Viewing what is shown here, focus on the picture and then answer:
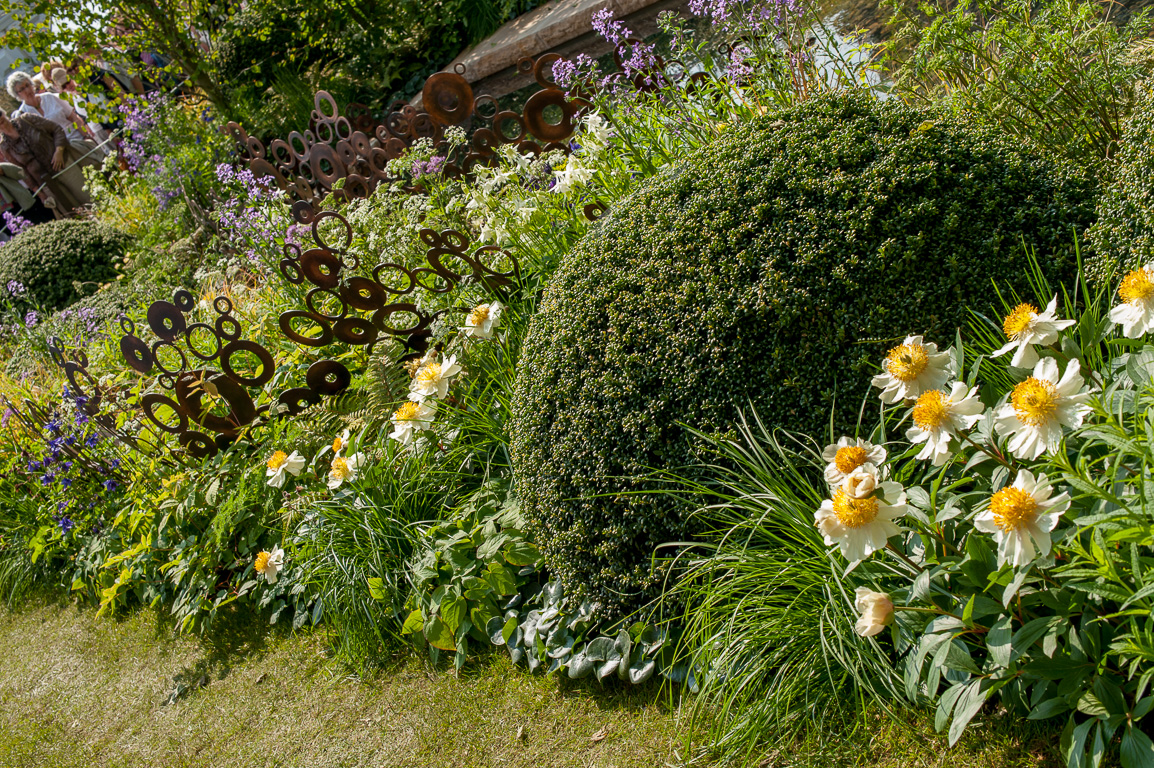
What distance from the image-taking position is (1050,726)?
1.81 m

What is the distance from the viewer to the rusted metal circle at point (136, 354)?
4.08 meters

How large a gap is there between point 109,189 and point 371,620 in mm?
10123

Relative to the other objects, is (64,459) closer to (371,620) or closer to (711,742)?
(371,620)

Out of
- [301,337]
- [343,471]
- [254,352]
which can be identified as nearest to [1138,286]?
[343,471]

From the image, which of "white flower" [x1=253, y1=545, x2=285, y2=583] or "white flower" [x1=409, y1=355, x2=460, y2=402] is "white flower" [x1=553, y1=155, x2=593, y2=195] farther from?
"white flower" [x1=253, y1=545, x2=285, y2=583]

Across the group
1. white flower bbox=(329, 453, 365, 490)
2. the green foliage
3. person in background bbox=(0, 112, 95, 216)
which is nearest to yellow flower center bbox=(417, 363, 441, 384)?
white flower bbox=(329, 453, 365, 490)

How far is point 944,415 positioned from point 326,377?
3190mm

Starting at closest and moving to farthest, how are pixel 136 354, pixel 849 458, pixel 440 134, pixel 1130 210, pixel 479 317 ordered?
pixel 849 458, pixel 1130 210, pixel 479 317, pixel 136 354, pixel 440 134

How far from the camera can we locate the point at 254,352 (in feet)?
13.8

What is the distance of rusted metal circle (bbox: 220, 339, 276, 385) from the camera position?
403cm

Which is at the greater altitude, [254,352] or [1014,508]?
[254,352]

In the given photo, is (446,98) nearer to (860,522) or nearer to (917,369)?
(917,369)

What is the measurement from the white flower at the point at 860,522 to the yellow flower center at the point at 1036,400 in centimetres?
26

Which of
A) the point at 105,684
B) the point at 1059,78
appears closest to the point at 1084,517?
the point at 1059,78
